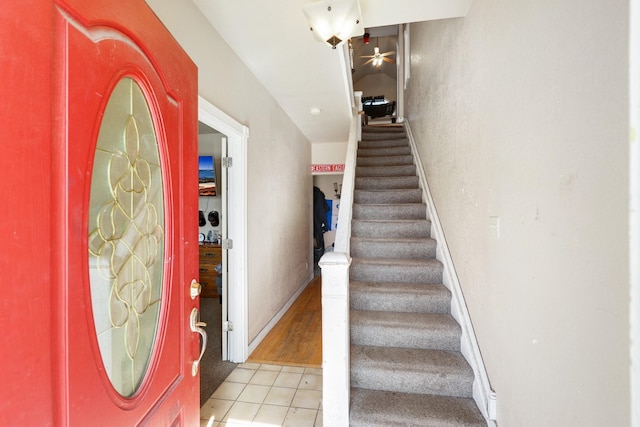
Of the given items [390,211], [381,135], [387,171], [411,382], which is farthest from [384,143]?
[411,382]

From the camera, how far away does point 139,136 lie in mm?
863

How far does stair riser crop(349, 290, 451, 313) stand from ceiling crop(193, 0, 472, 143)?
1896 millimetres

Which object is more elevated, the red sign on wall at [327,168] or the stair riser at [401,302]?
the red sign on wall at [327,168]

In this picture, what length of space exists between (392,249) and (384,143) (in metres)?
2.35

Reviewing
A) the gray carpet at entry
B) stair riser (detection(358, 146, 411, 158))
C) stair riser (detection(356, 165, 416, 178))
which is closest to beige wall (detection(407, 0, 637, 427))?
stair riser (detection(356, 165, 416, 178))

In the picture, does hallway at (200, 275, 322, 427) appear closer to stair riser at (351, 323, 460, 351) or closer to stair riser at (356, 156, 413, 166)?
stair riser at (351, 323, 460, 351)

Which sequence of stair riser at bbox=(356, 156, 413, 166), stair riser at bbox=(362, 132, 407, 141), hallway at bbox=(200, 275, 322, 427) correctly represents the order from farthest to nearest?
stair riser at bbox=(362, 132, 407, 141) < stair riser at bbox=(356, 156, 413, 166) < hallway at bbox=(200, 275, 322, 427)

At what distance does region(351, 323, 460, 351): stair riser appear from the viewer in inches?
72.0

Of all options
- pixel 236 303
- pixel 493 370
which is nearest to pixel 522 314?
pixel 493 370

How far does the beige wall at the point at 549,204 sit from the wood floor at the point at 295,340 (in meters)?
1.51

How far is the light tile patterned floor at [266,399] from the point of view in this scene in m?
1.75

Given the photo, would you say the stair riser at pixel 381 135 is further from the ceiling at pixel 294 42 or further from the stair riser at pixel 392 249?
the stair riser at pixel 392 249

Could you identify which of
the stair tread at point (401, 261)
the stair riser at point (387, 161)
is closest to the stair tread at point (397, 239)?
the stair tread at point (401, 261)

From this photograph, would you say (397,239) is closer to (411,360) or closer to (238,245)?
(411,360)
